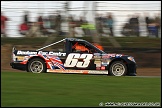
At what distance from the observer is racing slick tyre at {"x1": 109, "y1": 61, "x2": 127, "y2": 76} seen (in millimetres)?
12234

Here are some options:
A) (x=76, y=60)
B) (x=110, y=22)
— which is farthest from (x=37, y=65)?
(x=110, y=22)

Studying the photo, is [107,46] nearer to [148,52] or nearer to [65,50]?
[148,52]

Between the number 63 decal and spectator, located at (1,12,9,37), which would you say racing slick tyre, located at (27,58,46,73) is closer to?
the number 63 decal

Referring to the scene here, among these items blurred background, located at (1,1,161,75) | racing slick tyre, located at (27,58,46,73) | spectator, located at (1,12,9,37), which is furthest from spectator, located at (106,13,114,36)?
racing slick tyre, located at (27,58,46,73)

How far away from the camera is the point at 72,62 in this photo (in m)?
12.2

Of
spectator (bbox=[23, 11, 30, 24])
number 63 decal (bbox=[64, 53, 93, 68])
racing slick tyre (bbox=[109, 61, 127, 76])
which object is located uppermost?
spectator (bbox=[23, 11, 30, 24])

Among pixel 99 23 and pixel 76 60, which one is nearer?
pixel 76 60

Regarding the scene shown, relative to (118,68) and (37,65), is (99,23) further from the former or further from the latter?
(37,65)

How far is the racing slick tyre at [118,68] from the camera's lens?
12234mm

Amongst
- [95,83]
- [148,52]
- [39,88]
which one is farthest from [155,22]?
[39,88]

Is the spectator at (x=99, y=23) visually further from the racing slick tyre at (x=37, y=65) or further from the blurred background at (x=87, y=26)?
the racing slick tyre at (x=37, y=65)

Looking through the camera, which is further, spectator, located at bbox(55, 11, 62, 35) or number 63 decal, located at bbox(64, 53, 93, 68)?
spectator, located at bbox(55, 11, 62, 35)

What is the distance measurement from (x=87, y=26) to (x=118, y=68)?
3.81 meters

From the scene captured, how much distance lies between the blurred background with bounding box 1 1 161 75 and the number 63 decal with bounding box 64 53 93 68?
334 cm
